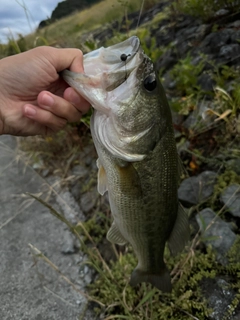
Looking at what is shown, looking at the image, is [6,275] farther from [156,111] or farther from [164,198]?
[156,111]

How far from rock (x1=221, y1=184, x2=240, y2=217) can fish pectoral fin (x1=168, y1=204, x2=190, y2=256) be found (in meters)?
0.83

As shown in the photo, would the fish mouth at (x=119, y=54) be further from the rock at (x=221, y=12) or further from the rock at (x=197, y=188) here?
the rock at (x=221, y=12)

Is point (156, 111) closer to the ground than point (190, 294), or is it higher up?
higher up

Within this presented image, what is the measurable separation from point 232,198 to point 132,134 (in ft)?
4.98

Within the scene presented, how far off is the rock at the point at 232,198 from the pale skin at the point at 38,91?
4.93ft

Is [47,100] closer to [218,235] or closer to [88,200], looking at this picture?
[218,235]

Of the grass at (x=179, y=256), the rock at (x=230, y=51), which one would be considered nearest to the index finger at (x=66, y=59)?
the grass at (x=179, y=256)

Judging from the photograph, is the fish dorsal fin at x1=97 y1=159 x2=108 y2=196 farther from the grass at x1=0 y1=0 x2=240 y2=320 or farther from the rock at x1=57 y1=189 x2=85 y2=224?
the rock at x1=57 y1=189 x2=85 y2=224

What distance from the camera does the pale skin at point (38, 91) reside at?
2002 mm

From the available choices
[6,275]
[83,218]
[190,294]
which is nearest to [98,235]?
[83,218]

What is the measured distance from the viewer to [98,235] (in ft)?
11.3

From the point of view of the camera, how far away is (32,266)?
2.89 m

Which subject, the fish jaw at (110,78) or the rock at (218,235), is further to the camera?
the rock at (218,235)

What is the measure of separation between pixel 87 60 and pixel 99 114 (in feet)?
1.01
